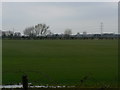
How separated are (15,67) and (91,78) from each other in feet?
15.1

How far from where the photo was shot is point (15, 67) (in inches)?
517

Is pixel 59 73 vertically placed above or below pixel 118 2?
below

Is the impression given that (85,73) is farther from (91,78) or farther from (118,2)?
(118,2)

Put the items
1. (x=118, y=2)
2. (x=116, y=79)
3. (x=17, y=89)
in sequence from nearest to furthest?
(x=17, y=89), (x=118, y=2), (x=116, y=79)

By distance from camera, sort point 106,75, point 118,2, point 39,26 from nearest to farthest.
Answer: point 118,2
point 106,75
point 39,26

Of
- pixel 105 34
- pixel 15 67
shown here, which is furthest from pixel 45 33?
pixel 15 67

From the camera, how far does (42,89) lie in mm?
6406

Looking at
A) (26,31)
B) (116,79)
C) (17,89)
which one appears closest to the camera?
(17,89)

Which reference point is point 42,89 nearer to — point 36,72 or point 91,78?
point 91,78

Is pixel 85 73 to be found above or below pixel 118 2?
below

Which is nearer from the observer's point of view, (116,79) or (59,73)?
(116,79)

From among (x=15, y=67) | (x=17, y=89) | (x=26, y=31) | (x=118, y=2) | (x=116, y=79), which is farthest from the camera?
(x=26, y=31)

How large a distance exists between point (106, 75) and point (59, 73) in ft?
6.64

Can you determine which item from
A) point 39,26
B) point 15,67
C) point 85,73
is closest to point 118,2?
point 85,73
